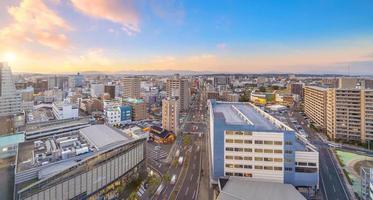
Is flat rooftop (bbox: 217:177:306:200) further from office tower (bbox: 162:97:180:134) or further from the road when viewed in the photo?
office tower (bbox: 162:97:180:134)

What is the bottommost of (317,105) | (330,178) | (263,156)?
(330,178)

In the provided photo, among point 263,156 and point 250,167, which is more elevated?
point 263,156

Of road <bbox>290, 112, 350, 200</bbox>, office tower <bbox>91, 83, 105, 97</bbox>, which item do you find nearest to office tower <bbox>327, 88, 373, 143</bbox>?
road <bbox>290, 112, 350, 200</bbox>

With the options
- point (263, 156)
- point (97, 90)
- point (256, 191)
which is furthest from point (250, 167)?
point (97, 90)

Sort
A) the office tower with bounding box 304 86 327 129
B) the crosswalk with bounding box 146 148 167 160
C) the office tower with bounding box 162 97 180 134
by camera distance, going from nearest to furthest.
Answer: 1. the crosswalk with bounding box 146 148 167 160
2. the office tower with bounding box 162 97 180 134
3. the office tower with bounding box 304 86 327 129

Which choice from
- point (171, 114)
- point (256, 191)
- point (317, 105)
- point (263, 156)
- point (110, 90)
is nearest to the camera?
point (256, 191)

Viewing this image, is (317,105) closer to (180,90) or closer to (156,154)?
(180,90)

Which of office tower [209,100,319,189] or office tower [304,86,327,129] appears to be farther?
office tower [304,86,327,129]

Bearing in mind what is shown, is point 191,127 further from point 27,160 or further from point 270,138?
point 27,160
